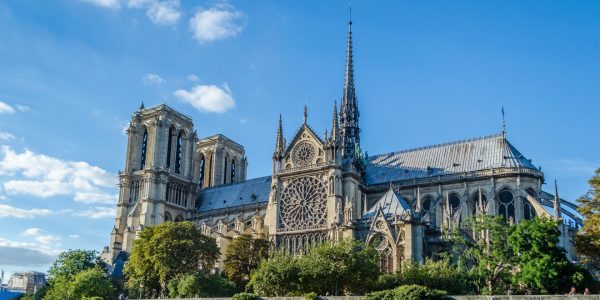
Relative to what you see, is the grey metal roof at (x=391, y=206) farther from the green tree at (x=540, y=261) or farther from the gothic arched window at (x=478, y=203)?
the green tree at (x=540, y=261)

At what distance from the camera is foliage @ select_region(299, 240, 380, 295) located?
42.7 m

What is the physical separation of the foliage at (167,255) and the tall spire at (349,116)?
22.0m

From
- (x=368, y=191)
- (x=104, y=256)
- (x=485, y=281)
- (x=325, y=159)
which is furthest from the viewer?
(x=104, y=256)

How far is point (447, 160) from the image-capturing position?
232 feet

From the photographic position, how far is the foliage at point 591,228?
1710 inches

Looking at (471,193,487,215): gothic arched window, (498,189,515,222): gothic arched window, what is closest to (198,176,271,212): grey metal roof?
(471,193,487,215): gothic arched window

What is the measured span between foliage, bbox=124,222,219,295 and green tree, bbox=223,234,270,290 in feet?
5.45

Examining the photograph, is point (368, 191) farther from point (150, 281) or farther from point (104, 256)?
point (104, 256)

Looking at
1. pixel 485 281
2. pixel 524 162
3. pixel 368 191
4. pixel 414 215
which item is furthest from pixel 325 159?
pixel 485 281

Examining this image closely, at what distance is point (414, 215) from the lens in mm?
53969

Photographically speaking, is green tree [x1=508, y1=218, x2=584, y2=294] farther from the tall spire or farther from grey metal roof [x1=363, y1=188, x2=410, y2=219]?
the tall spire

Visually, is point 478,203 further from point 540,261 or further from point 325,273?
point 325,273

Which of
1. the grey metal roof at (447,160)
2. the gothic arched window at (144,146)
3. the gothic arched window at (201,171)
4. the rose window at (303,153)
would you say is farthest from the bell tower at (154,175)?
the grey metal roof at (447,160)

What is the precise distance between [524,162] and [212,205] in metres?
41.9
